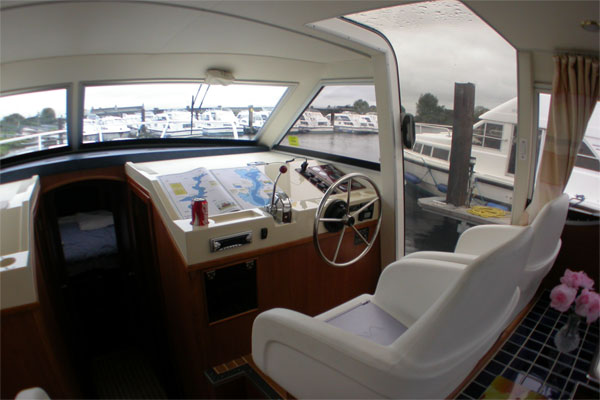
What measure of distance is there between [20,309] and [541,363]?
211cm

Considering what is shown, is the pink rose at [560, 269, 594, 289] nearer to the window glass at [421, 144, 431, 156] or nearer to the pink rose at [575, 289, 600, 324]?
the pink rose at [575, 289, 600, 324]

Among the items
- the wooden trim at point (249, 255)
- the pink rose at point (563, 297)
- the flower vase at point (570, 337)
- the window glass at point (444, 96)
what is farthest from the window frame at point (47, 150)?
the flower vase at point (570, 337)

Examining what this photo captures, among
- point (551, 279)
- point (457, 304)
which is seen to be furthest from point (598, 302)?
point (457, 304)

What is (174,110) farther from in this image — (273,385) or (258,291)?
(273,385)

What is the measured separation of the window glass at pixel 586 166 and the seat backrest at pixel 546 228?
321 mm

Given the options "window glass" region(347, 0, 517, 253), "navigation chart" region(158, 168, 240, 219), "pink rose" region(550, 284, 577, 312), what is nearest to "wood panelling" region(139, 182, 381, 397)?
"navigation chart" region(158, 168, 240, 219)

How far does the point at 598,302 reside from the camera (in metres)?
1.55

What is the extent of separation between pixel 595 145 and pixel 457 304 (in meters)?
1.52

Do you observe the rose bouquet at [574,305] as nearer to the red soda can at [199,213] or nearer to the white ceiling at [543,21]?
the white ceiling at [543,21]

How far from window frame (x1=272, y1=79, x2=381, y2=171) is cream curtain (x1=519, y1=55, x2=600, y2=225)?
1.03 m

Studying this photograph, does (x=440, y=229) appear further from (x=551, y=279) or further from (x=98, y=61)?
(x=98, y=61)

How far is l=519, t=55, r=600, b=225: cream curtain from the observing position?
A: 1.56 metres

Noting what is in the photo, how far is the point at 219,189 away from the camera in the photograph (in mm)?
2365

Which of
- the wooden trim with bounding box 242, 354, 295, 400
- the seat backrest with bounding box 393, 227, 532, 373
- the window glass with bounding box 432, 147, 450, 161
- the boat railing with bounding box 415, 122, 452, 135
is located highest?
the boat railing with bounding box 415, 122, 452, 135
